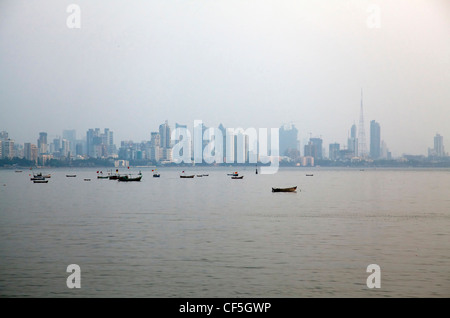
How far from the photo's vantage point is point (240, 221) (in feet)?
158

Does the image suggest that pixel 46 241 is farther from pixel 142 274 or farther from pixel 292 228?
pixel 292 228
